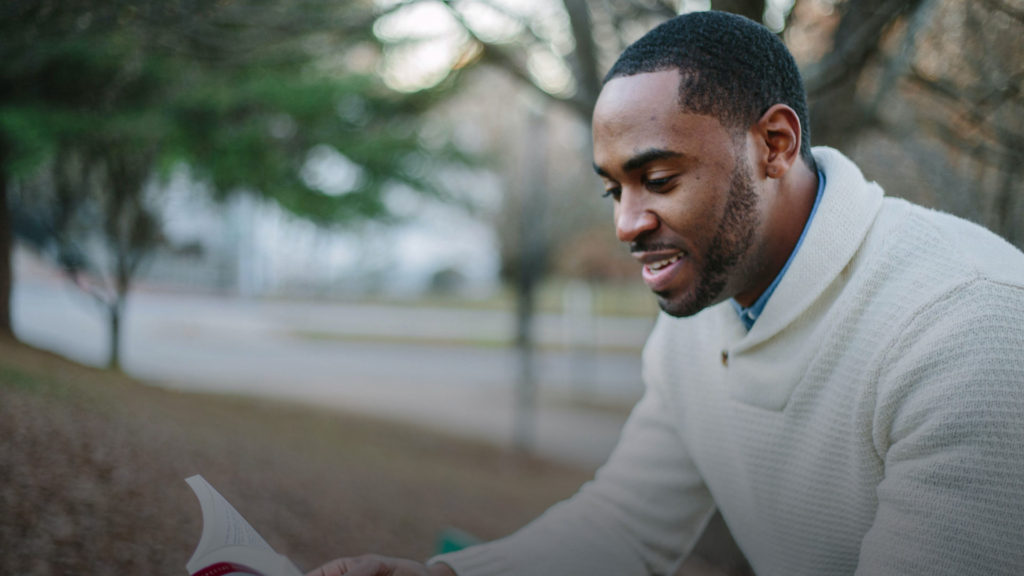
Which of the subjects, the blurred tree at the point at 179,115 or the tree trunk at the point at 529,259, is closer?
the blurred tree at the point at 179,115

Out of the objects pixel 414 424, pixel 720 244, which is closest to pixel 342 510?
pixel 720 244

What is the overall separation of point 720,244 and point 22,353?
210cm

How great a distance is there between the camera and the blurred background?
2.76 m

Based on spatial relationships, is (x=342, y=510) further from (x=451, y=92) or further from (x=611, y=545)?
(x=451, y=92)

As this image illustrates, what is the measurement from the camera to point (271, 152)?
5.27 meters

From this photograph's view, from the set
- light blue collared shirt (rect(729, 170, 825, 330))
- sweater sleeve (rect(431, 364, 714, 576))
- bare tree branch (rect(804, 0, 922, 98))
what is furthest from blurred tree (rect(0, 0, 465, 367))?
bare tree branch (rect(804, 0, 922, 98))

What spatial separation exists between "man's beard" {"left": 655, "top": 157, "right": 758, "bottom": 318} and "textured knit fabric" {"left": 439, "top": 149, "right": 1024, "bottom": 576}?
5.0 inches

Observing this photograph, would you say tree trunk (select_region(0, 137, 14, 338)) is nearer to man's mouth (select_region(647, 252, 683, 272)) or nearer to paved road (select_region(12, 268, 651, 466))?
paved road (select_region(12, 268, 651, 466))

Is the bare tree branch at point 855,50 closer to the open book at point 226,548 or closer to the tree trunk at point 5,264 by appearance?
the open book at point 226,548

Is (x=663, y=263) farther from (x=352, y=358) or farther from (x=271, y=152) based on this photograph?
(x=352, y=358)

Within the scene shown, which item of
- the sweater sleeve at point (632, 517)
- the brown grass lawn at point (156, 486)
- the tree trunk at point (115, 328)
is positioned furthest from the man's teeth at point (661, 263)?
the tree trunk at point (115, 328)

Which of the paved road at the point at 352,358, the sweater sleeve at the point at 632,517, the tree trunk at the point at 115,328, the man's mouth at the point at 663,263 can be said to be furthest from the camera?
the tree trunk at the point at 115,328

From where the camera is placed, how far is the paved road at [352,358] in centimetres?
415

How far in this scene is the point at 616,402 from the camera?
37.6 ft
